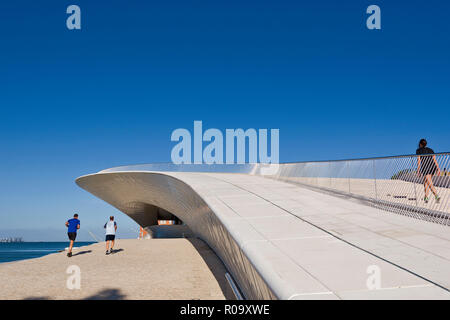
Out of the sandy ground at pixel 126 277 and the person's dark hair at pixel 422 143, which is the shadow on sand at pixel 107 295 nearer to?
the sandy ground at pixel 126 277

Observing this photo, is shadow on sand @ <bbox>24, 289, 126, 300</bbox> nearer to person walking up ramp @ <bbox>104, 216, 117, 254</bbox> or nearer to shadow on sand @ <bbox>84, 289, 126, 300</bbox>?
shadow on sand @ <bbox>84, 289, 126, 300</bbox>

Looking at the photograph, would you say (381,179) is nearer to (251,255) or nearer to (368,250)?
(368,250)

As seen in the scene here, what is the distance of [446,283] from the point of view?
12.2ft

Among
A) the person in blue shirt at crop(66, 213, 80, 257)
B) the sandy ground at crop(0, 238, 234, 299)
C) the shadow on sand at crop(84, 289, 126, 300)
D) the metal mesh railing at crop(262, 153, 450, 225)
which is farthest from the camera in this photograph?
the person in blue shirt at crop(66, 213, 80, 257)

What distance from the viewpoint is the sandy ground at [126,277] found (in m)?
5.96

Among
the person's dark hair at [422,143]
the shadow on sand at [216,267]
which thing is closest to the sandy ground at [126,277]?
the shadow on sand at [216,267]

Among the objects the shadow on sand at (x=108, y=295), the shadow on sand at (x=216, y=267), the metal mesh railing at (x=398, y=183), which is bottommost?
the shadow on sand at (x=216, y=267)

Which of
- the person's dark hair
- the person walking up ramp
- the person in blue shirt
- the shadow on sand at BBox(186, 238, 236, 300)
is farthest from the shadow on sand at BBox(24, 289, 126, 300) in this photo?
the person's dark hair

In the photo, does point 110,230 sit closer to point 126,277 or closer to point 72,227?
point 72,227

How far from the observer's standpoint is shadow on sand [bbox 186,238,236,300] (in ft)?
19.9

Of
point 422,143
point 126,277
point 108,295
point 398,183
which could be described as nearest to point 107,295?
point 108,295

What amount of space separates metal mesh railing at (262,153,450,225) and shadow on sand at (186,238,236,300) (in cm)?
476
